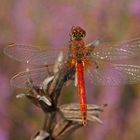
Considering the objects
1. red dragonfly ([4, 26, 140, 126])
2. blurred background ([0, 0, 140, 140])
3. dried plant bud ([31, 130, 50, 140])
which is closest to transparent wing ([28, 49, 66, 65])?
red dragonfly ([4, 26, 140, 126])

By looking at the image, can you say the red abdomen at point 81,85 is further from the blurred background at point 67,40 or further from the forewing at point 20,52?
the blurred background at point 67,40

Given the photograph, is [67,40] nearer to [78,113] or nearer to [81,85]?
[81,85]

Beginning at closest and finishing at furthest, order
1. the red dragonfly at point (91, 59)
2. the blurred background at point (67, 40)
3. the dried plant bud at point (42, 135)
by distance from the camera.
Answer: the dried plant bud at point (42, 135) → the red dragonfly at point (91, 59) → the blurred background at point (67, 40)

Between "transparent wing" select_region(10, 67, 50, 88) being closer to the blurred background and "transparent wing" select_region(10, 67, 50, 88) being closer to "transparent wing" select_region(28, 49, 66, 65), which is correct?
"transparent wing" select_region(28, 49, 66, 65)

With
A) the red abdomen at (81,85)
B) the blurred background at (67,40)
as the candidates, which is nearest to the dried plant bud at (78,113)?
the red abdomen at (81,85)

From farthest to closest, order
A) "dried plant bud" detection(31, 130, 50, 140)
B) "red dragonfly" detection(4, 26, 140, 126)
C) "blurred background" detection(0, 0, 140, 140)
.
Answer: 1. "blurred background" detection(0, 0, 140, 140)
2. "red dragonfly" detection(4, 26, 140, 126)
3. "dried plant bud" detection(31, 130, 50, 140)

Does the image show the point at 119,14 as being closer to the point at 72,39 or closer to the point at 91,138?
the point at 91,138
